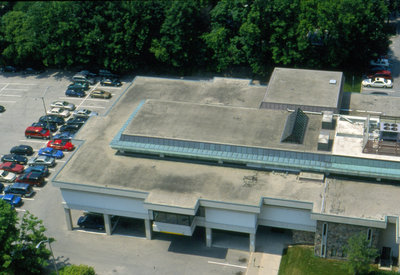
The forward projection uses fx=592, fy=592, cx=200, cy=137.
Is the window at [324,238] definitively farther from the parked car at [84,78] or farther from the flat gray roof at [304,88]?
the parked car at [84,78]

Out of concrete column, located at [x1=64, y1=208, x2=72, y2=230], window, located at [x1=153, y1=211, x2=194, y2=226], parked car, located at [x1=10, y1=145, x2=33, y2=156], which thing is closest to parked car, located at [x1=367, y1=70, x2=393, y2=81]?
window, located at [x1=153, y1=211, x2=194, y2=226]

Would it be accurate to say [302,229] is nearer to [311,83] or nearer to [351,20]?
[311,83]

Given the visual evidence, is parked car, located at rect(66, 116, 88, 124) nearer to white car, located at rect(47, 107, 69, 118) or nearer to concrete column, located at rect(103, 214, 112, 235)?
white car, located at rect(47, 107, 69, 118)

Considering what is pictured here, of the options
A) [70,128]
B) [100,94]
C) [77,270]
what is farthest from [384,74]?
[77,270]

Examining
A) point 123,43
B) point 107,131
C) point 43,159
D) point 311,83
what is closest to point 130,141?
point 107,131

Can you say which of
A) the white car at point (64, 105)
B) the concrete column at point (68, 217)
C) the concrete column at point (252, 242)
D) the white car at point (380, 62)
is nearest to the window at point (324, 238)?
the concrete column at point (252, 242)

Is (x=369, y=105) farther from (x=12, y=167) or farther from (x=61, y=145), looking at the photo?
(x=12, y=167)
